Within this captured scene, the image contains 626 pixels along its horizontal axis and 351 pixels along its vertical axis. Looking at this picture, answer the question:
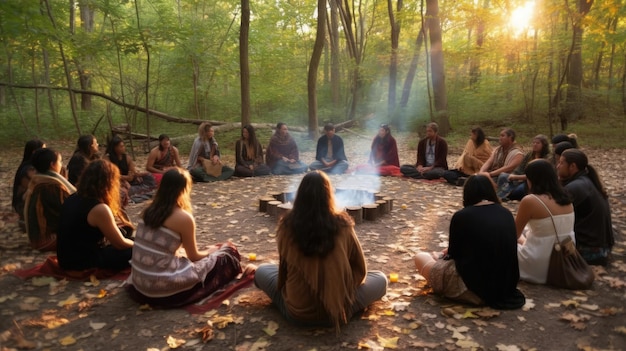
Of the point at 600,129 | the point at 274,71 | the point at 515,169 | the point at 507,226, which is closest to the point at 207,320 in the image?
the point at 507,226

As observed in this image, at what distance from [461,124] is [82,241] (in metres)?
18.2

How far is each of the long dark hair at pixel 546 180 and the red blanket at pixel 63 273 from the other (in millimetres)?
4322

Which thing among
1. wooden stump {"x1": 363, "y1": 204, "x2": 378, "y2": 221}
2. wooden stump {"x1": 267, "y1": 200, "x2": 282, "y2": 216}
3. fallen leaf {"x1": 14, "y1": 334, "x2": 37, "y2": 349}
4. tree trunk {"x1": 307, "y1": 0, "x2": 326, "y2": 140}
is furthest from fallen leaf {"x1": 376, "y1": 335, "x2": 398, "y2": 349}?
tree trunk {"x1": 307, "y1": 0, "x2": 326, "y2": 140}

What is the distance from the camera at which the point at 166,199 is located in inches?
134

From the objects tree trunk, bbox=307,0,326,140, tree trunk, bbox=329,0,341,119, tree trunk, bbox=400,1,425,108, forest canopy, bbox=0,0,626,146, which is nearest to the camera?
forest canopy, bbox=0,0,626,146

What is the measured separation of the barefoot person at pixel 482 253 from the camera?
3314mm

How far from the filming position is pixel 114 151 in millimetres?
7539

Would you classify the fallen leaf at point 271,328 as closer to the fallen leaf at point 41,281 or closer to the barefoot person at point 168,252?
the barefoot person at point 168,252

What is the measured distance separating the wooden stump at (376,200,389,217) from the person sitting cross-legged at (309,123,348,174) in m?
3.93

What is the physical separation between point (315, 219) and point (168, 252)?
144 cm

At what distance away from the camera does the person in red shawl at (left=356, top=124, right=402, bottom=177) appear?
33.1 feet

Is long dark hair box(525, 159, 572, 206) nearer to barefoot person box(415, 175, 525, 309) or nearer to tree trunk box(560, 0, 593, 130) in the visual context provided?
barefoot person box(415, 175, 525, 309)

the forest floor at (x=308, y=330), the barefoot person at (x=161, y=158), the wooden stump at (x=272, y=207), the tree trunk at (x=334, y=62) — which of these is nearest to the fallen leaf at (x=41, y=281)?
the forest floor at (x=308, y=330)

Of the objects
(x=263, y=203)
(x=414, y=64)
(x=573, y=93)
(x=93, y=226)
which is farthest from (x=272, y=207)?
(x=414, y=64)
